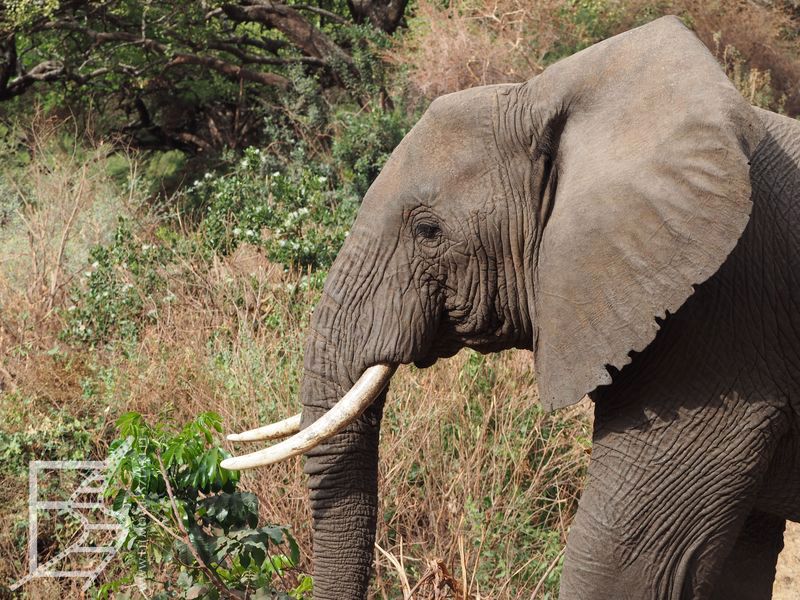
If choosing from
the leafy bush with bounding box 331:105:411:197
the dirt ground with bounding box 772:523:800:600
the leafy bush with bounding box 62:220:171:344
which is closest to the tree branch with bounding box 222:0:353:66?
the leafy bush with bounding box 331:105:411:197

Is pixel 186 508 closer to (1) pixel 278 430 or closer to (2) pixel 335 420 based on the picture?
(1) pixel 278 430

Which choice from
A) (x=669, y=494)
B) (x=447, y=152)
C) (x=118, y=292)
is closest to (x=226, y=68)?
(x=118, y=292)

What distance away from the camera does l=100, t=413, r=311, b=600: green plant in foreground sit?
3.53 metres

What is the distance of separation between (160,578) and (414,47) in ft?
27.3

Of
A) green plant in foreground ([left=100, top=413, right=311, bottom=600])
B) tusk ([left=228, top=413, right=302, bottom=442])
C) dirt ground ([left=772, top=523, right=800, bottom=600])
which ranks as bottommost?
dirt ground ([left=772, top=523, right=800, bottom=600])

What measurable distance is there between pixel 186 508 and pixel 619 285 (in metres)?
1.64

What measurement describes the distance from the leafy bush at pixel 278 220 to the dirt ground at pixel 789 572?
135 inches

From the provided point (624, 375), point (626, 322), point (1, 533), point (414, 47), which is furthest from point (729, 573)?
point (414, 47)

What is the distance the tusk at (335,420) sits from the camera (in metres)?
3.20

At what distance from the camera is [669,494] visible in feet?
9.57

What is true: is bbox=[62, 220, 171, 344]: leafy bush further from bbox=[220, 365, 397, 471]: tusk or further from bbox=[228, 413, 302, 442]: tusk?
bbox=[220, 365, 397, 471]: tusk

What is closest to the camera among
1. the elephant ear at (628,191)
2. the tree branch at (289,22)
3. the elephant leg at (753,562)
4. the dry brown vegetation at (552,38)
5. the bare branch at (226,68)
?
the elephant ear at (628,191)

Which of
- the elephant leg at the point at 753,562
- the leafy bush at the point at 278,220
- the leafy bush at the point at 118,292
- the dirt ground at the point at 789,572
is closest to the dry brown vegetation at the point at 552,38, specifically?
the leafy bush at the point at 278,220

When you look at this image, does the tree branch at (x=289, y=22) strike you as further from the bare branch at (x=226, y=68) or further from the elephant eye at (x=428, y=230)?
the elephant eye at (x=428, y=230)
